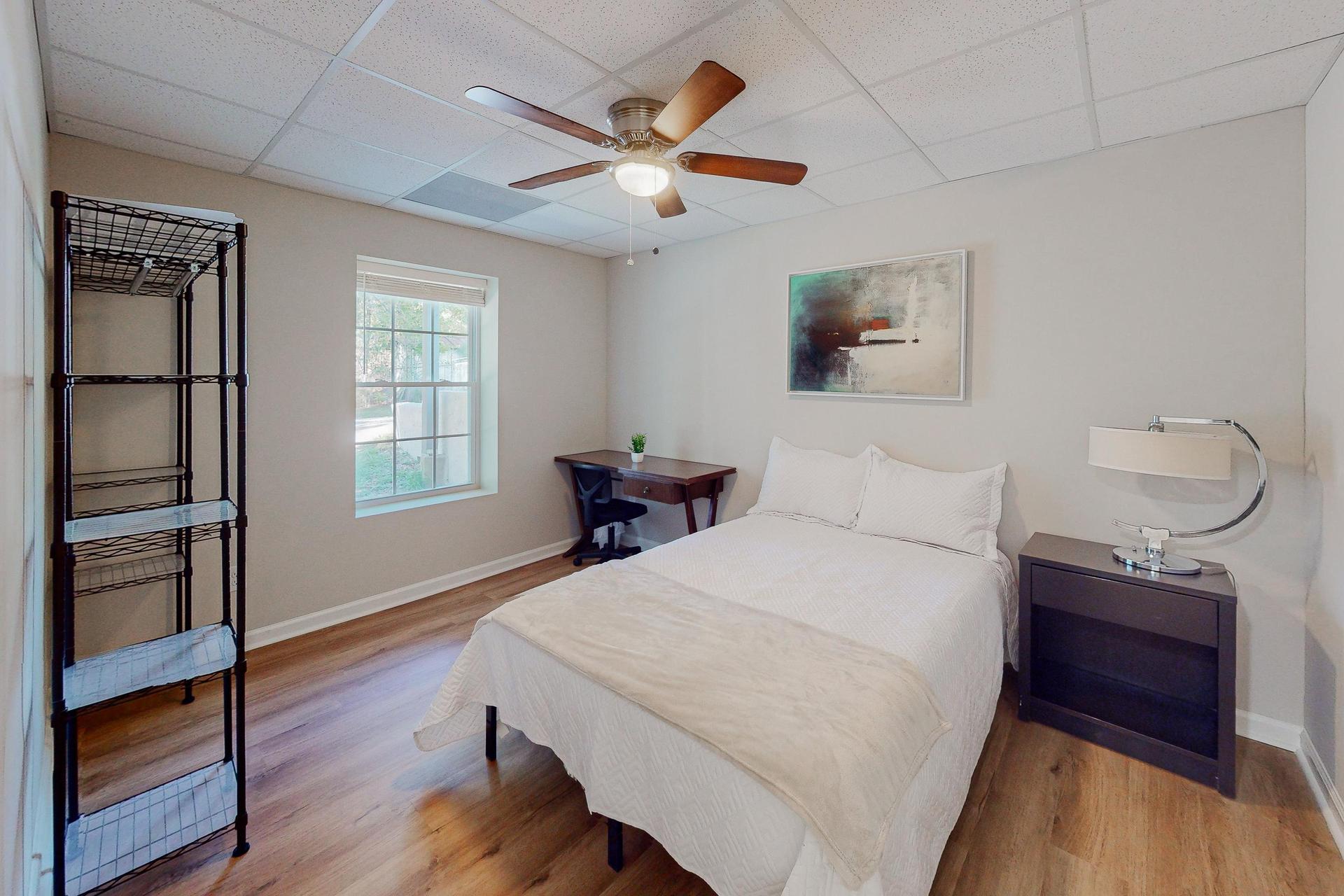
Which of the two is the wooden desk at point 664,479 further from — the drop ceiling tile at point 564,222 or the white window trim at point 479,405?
the drop ceiling tile at point 564,222

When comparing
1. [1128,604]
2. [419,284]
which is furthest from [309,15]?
[1128,604]

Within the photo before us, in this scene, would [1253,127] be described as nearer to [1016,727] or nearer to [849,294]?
[849,294]

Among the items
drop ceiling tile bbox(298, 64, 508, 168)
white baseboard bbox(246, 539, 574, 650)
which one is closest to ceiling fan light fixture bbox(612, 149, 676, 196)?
drop ceiling tile bbox(298, 64, 508, 168)

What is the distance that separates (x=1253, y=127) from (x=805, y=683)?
9.17ft

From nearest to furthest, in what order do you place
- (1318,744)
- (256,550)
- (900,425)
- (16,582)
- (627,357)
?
(16,582), (1318,744), (256,550), (900,425), (627,357)

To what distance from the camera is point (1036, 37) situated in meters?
1.74

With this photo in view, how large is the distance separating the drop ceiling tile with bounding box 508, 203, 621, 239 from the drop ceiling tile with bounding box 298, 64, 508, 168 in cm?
84

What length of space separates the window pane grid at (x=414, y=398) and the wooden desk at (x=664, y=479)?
82cm

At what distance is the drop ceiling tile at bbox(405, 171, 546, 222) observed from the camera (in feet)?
9.69

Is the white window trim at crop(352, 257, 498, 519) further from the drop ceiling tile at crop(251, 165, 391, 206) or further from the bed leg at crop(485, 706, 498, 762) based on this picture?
the bed leg at crop(485, 706, 498, 762)

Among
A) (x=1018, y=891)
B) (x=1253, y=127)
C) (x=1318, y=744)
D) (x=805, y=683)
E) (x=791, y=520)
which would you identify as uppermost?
(x=1253, y=127)

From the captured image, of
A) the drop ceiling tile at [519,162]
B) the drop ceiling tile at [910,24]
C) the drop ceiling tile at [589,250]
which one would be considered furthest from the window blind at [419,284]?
the drop ceiling tile at [910,24]

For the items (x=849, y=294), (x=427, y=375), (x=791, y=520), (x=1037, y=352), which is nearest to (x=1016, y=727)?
(x=791, y=520)

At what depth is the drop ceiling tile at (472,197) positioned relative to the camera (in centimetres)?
295
